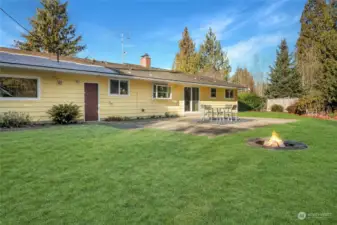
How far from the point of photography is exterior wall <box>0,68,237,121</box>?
9484 mm

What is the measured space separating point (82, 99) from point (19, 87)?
2.78 meters

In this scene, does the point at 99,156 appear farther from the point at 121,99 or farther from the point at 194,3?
the point at 194,3

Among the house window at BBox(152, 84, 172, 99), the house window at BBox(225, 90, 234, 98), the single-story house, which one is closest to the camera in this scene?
the single-story house

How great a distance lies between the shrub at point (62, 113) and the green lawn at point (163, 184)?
15.8 ft

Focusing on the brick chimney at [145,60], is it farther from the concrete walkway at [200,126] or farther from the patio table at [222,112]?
the concrete walkway at [200,126]

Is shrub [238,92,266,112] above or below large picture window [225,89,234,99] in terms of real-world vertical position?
below

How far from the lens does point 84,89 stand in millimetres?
11289

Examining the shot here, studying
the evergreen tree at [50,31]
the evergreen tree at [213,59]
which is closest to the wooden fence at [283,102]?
the evergreen tree at [213,59]

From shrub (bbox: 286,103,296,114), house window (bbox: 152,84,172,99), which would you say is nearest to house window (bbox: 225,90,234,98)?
shrub (bbox: 286,103,296,114)

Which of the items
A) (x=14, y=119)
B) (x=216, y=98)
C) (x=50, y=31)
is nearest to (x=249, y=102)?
(x=216, y=98)

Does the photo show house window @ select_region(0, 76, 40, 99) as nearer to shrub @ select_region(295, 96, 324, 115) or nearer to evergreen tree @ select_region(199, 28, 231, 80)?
shrub @ select_region(295, 96, 324, 115)

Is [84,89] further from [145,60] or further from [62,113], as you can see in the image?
[145,60]

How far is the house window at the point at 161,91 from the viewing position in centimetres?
1488

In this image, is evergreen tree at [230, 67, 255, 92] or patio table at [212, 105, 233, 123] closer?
patio table at [212, 105, 233, 123]
